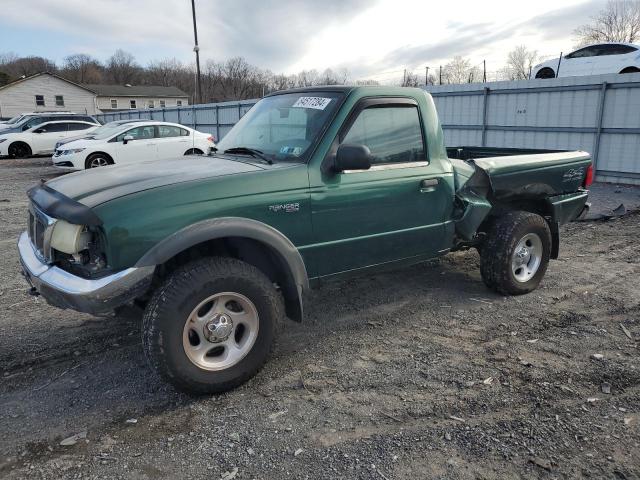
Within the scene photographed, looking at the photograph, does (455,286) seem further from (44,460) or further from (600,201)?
(600,201)

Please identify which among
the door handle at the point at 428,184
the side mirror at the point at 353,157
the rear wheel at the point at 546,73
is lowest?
the door handle at the point at 428,184

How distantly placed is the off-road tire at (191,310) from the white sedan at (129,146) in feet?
39.0

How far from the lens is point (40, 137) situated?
21719 mm

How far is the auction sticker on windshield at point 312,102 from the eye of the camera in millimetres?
3810

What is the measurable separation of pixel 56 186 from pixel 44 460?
71.0 inches

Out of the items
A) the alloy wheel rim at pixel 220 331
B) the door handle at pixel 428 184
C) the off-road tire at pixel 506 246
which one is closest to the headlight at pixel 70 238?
the alloy wheel rim at pixel 220 331

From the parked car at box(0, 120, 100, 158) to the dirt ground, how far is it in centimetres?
1950

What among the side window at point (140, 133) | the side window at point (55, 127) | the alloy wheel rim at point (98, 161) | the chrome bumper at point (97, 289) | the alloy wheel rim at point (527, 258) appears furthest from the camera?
the side window at point (55, 127)

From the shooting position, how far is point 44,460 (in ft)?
8.56

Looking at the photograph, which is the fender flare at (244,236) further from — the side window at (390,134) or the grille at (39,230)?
the side window at (390,134)

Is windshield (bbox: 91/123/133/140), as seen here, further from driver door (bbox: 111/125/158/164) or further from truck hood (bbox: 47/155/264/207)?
truck hood (bbox: 47/155/264/207)

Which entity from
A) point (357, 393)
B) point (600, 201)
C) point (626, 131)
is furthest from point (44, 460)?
point (626, 131)

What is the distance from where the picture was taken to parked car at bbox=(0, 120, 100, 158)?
2136cm

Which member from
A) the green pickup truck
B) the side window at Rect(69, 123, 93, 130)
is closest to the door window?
the side window at Rect(69, 123, 93, 130)
